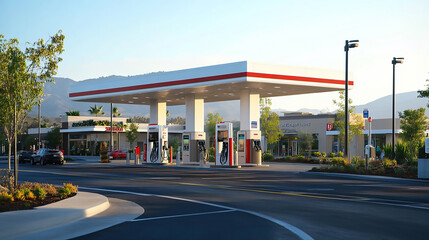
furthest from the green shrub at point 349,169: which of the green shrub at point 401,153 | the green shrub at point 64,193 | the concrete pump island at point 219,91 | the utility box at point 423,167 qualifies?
the green shrub at point 64,193

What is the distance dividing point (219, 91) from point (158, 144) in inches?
264

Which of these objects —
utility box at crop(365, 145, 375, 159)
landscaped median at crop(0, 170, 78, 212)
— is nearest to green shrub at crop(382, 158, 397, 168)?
utility box at crop(365, 145, 375, 159)

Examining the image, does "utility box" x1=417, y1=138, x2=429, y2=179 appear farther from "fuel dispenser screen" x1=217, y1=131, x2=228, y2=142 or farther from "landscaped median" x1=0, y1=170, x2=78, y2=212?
"landscaped median" x1=0, y1=170, x2=78, y2=212

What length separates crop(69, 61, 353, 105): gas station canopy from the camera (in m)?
36.9

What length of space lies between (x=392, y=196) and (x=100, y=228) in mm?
10561

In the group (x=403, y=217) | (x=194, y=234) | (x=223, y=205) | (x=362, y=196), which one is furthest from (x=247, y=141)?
(x=194, y=234)

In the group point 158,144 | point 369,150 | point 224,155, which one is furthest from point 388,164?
point 158,144

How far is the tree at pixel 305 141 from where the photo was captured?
244 ft

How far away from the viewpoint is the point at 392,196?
1773cm

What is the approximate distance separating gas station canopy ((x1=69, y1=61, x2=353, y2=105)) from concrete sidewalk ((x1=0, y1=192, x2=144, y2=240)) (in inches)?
896

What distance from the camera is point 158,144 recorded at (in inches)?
1753

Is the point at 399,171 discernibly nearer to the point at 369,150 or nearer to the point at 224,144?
the point at 369,150

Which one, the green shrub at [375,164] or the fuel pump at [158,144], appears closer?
the green shrub at [375,164]

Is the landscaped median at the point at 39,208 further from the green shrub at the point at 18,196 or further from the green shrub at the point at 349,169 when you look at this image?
the green shrub at the point at 349,169
